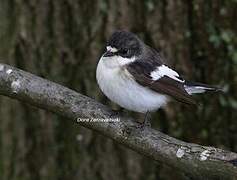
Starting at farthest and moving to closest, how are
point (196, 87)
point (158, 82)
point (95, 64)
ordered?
point (95, 64) < point (196, 87) < point (158, 82)

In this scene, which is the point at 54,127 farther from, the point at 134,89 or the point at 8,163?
the point at 134,89

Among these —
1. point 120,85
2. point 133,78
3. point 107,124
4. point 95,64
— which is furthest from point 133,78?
point 95,64

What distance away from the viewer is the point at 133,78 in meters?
3.70

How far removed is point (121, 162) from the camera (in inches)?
198

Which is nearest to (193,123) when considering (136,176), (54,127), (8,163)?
(136,176)

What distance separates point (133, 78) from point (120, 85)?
107 mm

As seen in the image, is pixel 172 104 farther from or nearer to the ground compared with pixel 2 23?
nearer to the ground

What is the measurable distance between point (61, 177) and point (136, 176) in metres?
0.67

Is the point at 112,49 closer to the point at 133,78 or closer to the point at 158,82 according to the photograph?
the point at 133,78

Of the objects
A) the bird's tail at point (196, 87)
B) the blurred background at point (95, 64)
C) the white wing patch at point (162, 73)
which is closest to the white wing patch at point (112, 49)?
the white wing patch at point (162, 73)

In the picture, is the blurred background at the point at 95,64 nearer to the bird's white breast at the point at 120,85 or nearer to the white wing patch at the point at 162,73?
the white wing patch at the point at 162,73

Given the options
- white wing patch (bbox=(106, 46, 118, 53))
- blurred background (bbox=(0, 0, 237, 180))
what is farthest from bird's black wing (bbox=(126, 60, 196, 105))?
blurred background (bbox=(0, 0, 237, 180))

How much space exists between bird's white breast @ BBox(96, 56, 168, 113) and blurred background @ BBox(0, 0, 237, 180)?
1.18 meters

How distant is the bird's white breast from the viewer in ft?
12.0
